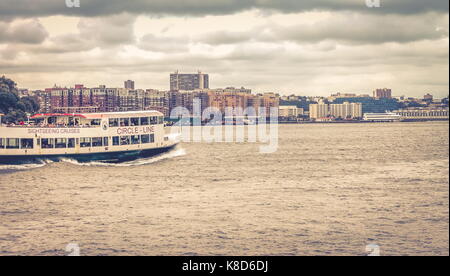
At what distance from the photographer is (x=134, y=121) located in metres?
56.1

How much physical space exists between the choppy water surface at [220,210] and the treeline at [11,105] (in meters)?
52.0

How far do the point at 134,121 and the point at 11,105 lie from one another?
5730 cm

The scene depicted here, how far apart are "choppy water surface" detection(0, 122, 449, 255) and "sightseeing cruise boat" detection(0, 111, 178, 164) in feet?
4.27

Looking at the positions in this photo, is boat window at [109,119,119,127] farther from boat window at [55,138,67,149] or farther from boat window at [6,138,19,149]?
boat window at [6,138,19,149]

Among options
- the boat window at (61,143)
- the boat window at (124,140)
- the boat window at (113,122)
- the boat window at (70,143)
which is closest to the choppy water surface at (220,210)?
the boat window at (61,143)

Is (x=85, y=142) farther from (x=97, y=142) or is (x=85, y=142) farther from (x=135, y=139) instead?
(x=135, y=139)

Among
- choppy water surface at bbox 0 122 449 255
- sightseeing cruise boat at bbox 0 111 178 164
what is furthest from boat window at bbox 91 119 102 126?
choppy water surface at bbox 0 122 449 255

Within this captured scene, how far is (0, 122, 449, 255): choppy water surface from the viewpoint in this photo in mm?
24719

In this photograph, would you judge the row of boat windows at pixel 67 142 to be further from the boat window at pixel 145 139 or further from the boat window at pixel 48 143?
the boat window at pixel 145 139

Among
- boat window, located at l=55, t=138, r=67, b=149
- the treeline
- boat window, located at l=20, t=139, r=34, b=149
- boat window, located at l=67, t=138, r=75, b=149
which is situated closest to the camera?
boat window, located at l=20, t=139, r=34, b=149

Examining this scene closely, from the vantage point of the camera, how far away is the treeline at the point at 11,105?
99.5m

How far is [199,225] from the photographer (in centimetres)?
2828

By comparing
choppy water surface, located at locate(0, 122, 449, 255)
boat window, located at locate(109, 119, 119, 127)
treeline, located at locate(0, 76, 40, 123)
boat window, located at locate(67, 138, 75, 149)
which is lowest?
choppy water surface, located at locate(0, 122, 449, 255)

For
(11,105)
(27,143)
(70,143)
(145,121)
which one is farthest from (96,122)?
(11,105)
